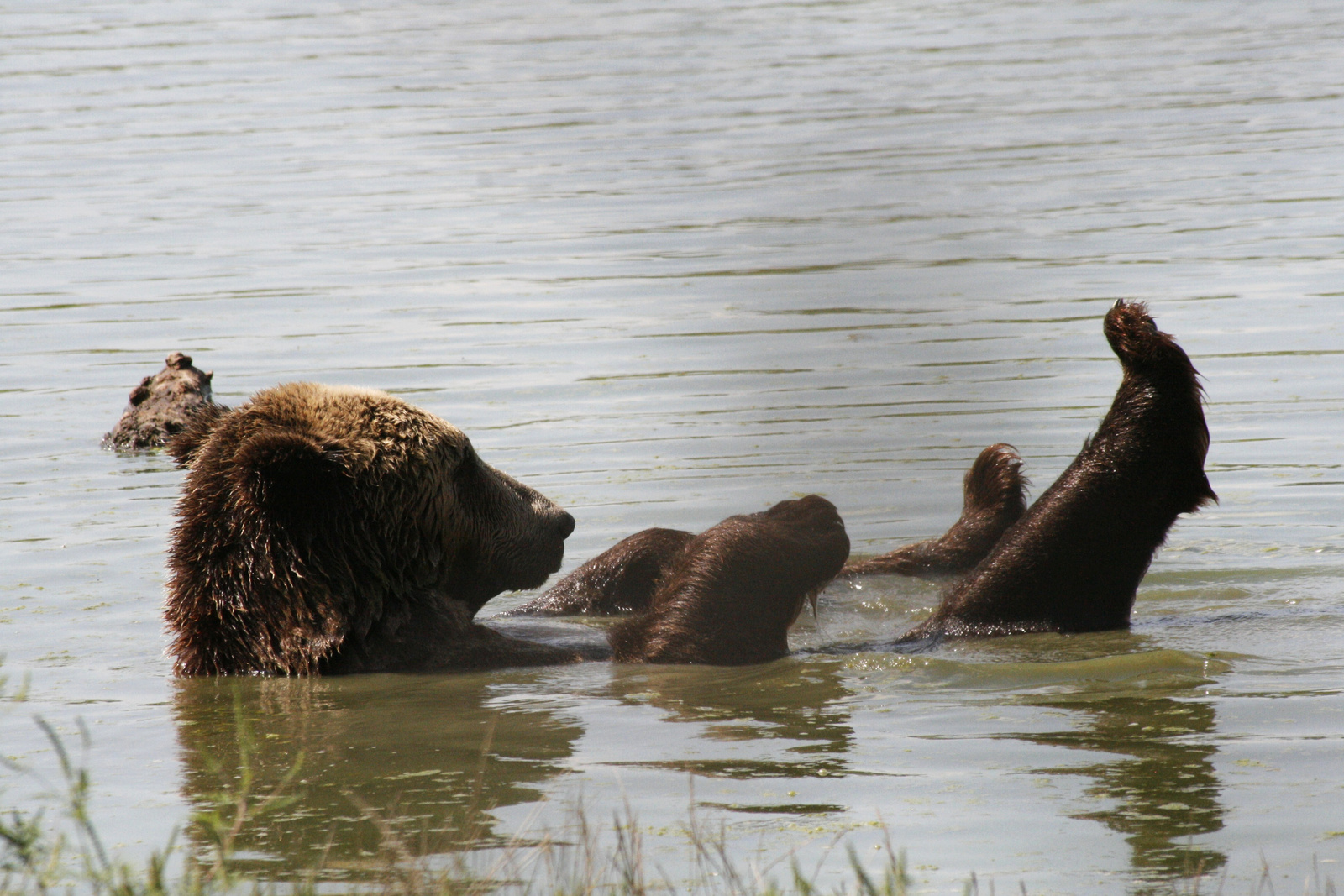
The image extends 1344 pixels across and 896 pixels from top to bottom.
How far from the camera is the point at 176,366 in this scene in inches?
368

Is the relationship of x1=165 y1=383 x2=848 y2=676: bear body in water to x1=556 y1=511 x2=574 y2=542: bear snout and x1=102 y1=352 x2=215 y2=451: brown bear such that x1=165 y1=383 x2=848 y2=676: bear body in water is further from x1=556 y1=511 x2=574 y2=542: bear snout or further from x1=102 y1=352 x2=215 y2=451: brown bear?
x1=102 y1=352 x2=215 y2=451: brown bear

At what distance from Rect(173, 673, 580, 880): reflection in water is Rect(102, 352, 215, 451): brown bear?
13.0ft

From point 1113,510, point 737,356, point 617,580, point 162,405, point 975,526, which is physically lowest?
point 617,580

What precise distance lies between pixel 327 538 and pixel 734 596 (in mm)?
1433

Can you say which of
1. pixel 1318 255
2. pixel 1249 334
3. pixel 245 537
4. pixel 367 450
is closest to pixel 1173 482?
pixel 367 450

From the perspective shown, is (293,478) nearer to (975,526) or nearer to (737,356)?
(975,526)

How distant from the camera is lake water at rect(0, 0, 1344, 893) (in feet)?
14.2

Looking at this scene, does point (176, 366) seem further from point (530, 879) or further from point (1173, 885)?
point (1173, 885)

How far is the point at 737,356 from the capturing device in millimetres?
11203

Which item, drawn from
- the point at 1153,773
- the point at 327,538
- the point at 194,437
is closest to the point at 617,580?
the point at 327,538

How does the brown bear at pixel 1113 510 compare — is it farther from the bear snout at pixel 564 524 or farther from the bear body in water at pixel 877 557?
the bear snout at pixel 564 524

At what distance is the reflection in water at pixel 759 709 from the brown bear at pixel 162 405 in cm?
442

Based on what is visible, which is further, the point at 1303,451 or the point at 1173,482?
the point at 1303,451

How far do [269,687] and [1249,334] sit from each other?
24.5ft
